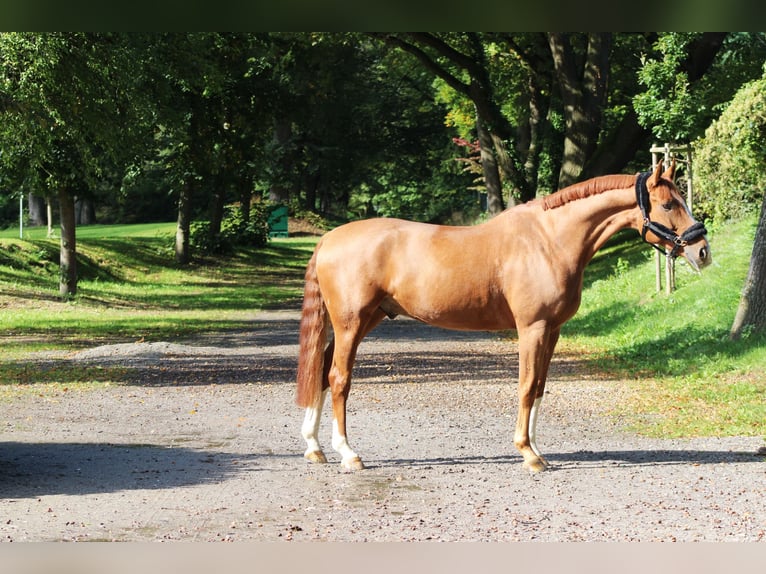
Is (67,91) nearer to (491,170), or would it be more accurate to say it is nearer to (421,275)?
(421,275)

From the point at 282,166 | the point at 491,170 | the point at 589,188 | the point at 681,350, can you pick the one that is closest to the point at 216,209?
the point at 491,170

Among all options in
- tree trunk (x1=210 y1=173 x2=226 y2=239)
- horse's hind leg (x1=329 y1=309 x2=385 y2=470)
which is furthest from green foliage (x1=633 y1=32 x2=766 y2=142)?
tree trunk (x1=210 y1=173 x2=226 y2=239)

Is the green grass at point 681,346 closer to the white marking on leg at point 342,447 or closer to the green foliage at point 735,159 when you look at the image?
the green foliage at point 735,159

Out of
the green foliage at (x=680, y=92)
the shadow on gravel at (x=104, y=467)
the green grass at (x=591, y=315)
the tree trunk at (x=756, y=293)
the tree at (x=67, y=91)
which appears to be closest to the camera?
the shadow on gravel at (x=104, y=467)

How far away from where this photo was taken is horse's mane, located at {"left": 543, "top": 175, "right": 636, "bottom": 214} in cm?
897

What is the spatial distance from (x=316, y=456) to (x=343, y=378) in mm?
731

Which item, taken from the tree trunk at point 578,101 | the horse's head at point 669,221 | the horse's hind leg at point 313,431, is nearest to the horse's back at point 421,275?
the horse's hind leg at point 313,431

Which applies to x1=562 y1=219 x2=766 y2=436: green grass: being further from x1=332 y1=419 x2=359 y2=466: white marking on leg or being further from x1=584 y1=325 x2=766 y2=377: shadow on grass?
x1=332 y1=419 x2=359 y2=466: white marking on leg

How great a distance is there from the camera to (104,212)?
64.9 meters

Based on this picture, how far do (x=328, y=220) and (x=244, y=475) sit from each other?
57.5m

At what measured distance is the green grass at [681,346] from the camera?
39.3 ft

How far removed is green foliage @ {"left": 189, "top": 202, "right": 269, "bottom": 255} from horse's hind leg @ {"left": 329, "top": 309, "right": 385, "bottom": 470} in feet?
109

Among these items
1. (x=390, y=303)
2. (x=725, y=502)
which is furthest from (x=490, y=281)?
(x=725, y=502)
